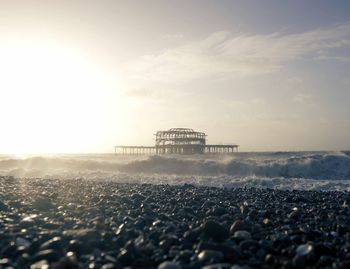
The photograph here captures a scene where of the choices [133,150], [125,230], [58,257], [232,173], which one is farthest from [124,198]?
[133,150]

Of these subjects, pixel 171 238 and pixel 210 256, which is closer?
pixel 210 256

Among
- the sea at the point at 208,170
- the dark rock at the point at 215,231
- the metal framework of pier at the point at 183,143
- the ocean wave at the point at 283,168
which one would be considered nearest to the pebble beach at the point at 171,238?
the dark rock at the point at 215,231

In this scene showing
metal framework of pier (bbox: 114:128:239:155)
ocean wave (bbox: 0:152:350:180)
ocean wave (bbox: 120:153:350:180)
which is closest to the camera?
ocean wave (bbox: 0:152:350:180)

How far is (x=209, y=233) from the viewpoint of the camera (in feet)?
18.5

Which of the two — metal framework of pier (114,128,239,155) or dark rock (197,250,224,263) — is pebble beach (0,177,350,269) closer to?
dark rock (197,250,224,263)

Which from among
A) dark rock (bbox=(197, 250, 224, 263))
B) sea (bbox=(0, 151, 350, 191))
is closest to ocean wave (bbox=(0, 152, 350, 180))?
sea (bbox=(0, 151, 350, 191))

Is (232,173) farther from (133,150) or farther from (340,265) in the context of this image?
(133,150)

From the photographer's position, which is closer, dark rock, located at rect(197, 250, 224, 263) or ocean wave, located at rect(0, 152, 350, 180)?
dark rock, located at rect(197, 250, 224, 263)

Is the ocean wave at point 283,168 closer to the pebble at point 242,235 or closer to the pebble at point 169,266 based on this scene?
the pebble at point 242,235

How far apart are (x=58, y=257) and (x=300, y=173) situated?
25134 mm

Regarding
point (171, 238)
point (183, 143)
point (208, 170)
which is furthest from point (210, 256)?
point (183, 143)

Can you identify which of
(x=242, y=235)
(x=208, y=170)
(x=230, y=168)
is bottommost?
(x=208, y=170)

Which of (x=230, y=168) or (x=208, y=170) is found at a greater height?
(x=230, y=168)

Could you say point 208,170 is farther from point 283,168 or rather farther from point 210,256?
point 210,256
